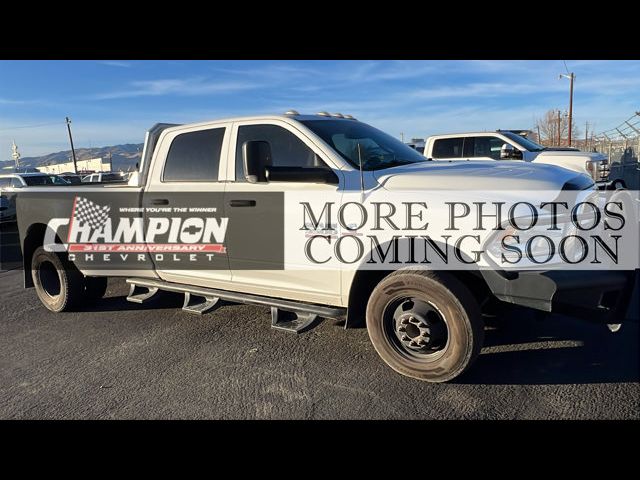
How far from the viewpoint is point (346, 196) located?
11.4ft

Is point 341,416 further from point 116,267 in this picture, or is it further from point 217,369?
point 116,267

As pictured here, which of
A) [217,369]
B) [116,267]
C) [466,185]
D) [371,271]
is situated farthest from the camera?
[116,267]

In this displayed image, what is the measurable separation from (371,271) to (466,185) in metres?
0.95

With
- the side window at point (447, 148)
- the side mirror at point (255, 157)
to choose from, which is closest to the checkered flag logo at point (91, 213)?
the side mirror at point (255, 157)

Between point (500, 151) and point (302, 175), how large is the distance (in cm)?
817

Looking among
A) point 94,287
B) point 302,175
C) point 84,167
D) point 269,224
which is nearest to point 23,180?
point 94,287

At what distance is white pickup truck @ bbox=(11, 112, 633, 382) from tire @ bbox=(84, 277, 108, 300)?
4 cm

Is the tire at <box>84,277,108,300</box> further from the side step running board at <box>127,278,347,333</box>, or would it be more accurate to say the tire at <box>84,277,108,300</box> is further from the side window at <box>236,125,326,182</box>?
the side window at <box>236,125,326,182</box>

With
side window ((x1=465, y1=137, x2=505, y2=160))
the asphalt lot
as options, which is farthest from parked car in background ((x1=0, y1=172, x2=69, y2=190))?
side window ((x1=465, y1=137, x2=505, y2=160))

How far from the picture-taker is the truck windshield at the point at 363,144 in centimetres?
382

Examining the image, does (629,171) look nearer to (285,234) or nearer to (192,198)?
(285,234)
